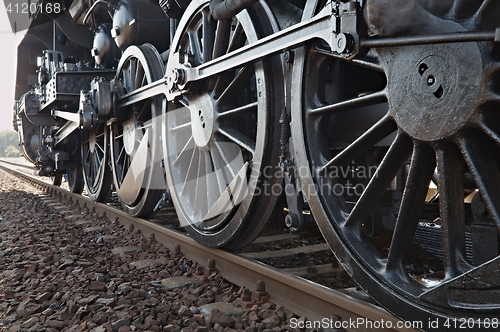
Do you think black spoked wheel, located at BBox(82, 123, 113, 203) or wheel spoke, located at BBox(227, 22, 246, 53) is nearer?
wheel spoke, located at BBox(227, 22, 246, 53)

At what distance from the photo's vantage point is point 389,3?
5.12 feet

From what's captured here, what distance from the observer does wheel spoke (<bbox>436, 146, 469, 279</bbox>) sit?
5.09ft

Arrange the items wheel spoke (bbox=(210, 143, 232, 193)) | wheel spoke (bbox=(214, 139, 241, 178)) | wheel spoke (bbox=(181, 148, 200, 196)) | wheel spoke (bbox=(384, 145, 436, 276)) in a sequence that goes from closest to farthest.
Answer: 1. wheel spoke (bbox=(384, 145, 436, 276))
2. wheel spoke (bbox=(214, 139, 241, 178))
3. wheel spoke (bbox=(210, 143, 232, 193))
4. wheel spoke (bbox=(181, 148, 200, 196))

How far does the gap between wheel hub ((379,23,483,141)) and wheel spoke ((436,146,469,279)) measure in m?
A: 0.09

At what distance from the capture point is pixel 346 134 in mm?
2293

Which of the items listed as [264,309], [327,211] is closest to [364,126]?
[327,211]

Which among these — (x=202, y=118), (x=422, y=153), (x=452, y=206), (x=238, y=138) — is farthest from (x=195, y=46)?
(x=452, y=206)

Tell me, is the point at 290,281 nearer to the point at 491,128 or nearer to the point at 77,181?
the point at 491,128

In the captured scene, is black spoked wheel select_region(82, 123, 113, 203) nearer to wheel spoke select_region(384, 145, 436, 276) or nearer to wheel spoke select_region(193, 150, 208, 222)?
wheel spoke select_region(193, 150, 208, 222)

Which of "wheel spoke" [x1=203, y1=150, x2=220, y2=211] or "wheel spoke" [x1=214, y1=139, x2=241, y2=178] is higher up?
"wheel spoke" [x1=214, y1=139, x2=241, y2=178]

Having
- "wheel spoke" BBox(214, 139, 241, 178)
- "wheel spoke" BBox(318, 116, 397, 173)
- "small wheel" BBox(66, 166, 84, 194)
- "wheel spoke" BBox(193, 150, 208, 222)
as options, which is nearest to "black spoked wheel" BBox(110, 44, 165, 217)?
"wheel spoke" BBox(193, 150, 208, 222)

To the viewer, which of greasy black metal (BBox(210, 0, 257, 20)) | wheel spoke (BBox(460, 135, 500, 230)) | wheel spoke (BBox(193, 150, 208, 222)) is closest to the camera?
wheel spoke (BBox(460, 135, 500, 230))

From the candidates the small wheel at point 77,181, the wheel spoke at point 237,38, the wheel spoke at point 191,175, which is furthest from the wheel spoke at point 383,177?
the small wheel at point 77,181

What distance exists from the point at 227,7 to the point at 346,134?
0.92 metres
